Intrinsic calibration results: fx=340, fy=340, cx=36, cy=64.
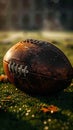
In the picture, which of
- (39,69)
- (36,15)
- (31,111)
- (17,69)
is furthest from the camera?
(36,15)

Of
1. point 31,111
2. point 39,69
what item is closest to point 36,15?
point 39,69

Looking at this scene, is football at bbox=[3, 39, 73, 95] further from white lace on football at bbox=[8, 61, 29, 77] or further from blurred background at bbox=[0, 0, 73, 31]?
blurred background at bbox=[0, 0, 73, 31]

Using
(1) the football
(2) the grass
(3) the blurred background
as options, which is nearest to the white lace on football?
(1) the football

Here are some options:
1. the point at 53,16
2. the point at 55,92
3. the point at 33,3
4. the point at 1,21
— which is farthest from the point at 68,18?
the point at 55,92

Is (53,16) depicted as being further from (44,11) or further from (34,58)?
(34,58)

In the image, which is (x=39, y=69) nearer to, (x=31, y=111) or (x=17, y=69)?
(x=17, y=69)

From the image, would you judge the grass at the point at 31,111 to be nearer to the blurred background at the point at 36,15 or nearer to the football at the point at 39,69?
the football at the point at 39,69

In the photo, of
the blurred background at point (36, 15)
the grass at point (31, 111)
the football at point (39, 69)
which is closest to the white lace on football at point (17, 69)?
the football at point (39, 69)
